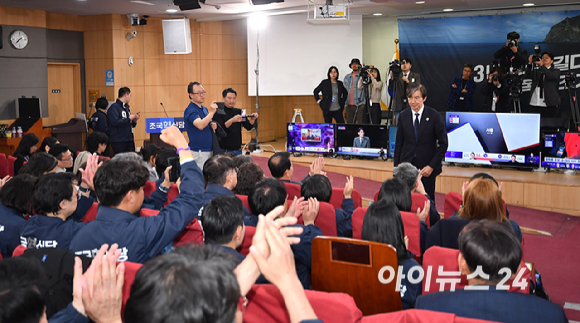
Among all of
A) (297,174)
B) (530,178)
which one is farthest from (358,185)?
(530,178)

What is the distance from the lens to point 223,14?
10.2m

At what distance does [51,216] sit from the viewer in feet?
8.09

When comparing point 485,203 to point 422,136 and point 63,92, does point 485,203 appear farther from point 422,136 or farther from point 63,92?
point 63,92

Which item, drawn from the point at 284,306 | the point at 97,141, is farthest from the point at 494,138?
the point at 284,306

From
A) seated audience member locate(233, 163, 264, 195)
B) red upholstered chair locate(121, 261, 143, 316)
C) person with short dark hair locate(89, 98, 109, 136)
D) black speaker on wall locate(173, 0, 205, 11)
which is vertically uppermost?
black speaker on wall locate(173, 0, 205, 11)

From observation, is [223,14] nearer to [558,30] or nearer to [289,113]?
[289,113]

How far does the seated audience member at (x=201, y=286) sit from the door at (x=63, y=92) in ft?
33.6

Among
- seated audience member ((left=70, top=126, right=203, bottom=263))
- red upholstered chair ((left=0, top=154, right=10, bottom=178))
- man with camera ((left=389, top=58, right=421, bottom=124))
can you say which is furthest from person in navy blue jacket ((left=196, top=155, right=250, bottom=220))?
man with camera ((left=389, top=58, right=421, bottom=124))

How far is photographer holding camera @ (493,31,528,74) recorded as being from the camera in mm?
8773

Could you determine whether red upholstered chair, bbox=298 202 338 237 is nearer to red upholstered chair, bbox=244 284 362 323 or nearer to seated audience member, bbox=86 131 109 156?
red upholstered chair, bbox=244 284 362 323

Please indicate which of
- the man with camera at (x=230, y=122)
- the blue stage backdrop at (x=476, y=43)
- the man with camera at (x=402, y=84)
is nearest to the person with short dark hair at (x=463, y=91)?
the blue stage backdrop at (x=476, y=43)

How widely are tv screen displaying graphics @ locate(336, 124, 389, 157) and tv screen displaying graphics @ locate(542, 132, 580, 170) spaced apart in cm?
231

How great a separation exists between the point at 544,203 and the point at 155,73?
26.4ft

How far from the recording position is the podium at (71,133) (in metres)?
9.25
